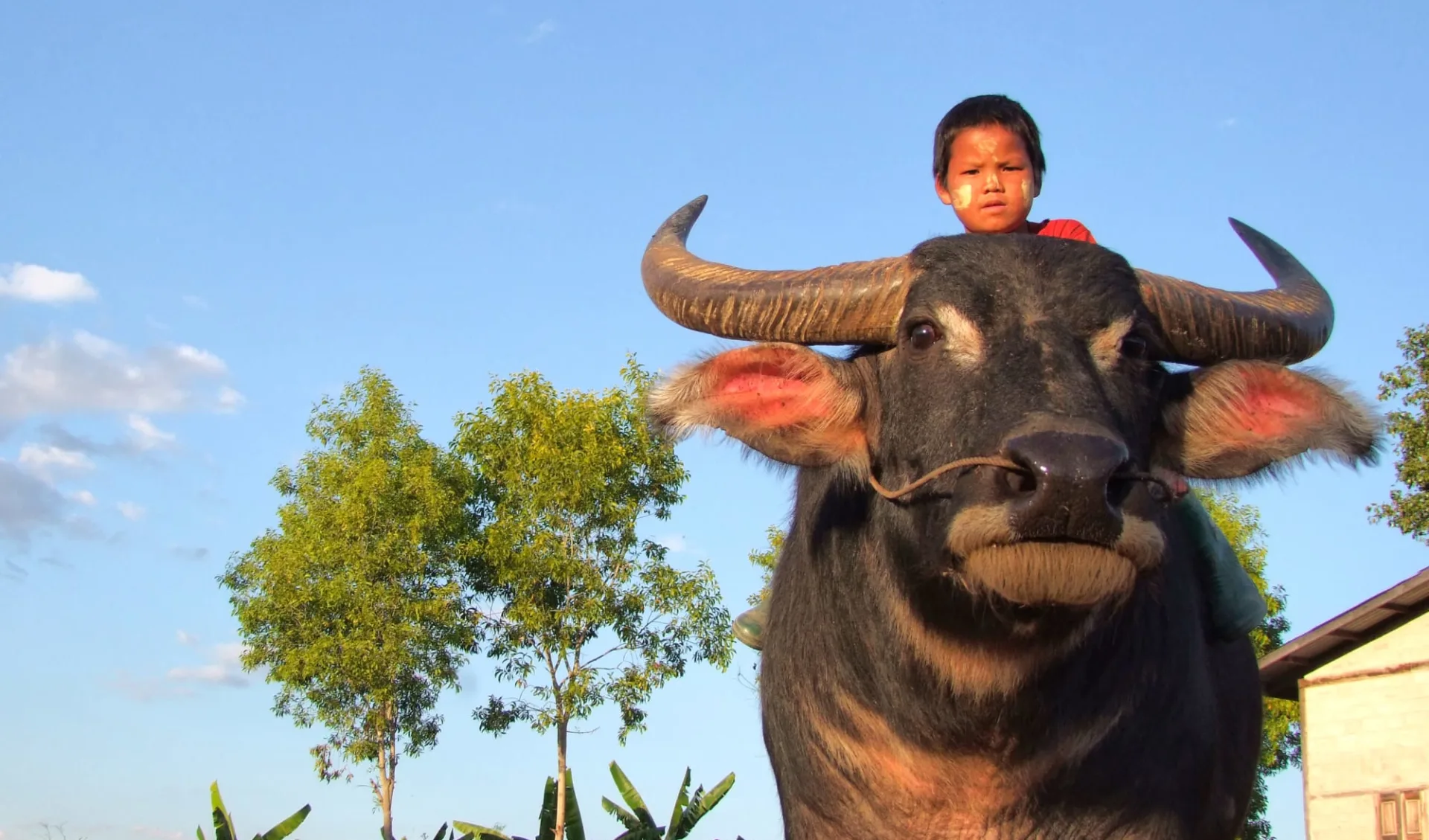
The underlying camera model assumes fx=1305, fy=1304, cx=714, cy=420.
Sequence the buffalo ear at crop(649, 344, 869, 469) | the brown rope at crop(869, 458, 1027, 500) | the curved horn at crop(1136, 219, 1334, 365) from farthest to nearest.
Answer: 1. the curved horn at crop(1136, 219, 1334, 365)
2. the buffalo ear at crop(649, 344, 869, 469)
3. the brown rope at crop(869, 458, 1027, 500)

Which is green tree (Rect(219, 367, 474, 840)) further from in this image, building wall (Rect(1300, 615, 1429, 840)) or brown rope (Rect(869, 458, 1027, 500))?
brown rope (Rect(869, 458, 1027, 500))

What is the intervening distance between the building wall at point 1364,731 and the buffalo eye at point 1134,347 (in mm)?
14107

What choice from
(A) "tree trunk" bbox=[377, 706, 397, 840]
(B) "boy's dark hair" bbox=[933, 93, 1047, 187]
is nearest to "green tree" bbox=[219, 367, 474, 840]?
(A) "tree trunk" bbox=[377, 706, 397, 840]

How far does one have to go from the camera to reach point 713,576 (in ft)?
70.3

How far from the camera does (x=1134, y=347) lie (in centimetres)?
321

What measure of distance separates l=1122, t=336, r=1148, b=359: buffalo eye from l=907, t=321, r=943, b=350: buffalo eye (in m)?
0.45

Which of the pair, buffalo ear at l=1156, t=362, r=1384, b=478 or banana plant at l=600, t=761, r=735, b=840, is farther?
banana plant at l=600, t=761, r=735, b=840

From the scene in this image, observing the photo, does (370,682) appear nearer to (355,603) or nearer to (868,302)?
(355,603)

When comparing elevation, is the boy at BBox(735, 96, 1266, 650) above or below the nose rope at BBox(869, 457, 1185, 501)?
above

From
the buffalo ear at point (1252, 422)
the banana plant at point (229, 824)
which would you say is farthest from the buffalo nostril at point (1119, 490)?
the banana plant at point (229, 824)

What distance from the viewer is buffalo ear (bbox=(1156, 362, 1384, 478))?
334 cm

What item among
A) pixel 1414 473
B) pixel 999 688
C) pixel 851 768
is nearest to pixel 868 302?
pixel 999 688

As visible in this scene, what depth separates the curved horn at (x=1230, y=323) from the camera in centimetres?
346

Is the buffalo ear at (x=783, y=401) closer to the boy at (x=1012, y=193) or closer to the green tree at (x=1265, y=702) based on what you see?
the boy at (x=1012, y=193)
